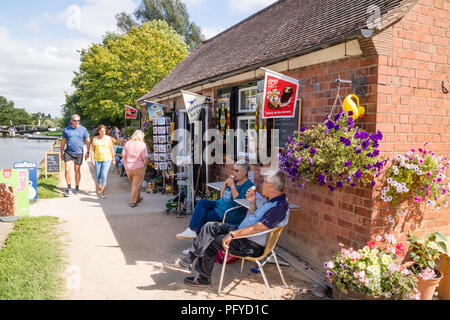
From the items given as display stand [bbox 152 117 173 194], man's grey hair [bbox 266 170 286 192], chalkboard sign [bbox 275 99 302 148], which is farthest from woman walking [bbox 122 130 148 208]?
man's grey hair [bbox 266 170 286 192]

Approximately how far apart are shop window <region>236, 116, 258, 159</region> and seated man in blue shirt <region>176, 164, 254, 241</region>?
1.36m

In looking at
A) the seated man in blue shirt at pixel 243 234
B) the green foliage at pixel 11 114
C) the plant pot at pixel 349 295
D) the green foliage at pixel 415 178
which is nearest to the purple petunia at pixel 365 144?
the green foliage at pixel 415 178

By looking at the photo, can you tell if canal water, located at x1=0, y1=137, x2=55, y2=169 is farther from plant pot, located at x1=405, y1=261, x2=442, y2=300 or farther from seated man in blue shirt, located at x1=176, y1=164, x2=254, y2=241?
plant pot, located at x1=405, y1=261, x2=442, y2=300

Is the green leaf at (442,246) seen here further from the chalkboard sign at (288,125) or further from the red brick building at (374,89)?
the chalkboard sign at (288,125)

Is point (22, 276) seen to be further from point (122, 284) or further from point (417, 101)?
point (417, 101)

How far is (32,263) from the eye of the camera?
4.27 meters

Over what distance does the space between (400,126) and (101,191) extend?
24.0ft

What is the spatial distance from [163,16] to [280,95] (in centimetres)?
3737

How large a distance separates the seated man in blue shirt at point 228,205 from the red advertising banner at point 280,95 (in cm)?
87

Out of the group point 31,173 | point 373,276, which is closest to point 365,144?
point 373,276

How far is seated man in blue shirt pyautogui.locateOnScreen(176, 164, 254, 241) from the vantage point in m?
4.48

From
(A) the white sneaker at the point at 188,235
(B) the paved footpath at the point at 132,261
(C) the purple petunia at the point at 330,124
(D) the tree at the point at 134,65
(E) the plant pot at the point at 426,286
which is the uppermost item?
(D) the tree at the point at 134,65

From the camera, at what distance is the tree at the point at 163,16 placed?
36.6m

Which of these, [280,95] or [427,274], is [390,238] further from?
[280,95]
